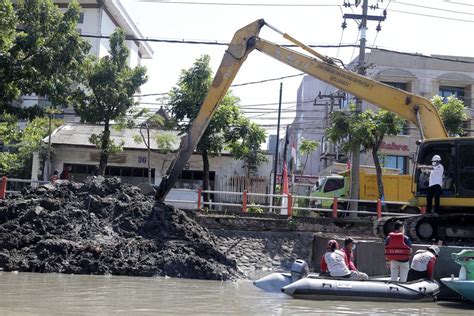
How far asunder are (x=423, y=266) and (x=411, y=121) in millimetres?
5927

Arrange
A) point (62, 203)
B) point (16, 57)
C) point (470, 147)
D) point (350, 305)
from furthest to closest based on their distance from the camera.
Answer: point (16, 57)
point (62, 203)
point (470, 147)
point (350, 305)

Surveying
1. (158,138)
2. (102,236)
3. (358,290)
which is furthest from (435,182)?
(158,138)

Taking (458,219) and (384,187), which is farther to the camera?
(384,187)

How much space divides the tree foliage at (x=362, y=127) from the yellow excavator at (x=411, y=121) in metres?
8.35

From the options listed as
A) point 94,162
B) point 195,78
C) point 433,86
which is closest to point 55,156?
point 94,162

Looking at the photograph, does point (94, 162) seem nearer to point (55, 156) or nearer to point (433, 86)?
point (55, 156)

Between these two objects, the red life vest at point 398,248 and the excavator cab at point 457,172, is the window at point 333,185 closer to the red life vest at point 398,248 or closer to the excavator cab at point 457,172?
the excavator cab at point 457,172

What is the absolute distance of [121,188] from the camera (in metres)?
19.4

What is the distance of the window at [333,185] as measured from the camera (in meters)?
30.7

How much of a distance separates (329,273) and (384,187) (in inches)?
727

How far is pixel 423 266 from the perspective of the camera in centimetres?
1330

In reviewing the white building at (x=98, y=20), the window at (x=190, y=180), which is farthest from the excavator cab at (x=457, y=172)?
the white building at (x=98, y=20)

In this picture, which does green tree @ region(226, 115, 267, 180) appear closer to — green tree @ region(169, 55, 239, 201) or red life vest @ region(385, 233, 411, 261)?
green tree @ region(169, 55, 239, 201)

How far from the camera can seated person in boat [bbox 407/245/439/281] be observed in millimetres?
13312
